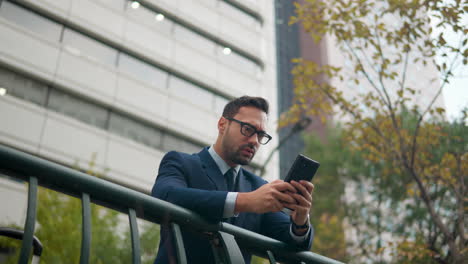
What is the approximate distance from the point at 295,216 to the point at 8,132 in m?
15.2

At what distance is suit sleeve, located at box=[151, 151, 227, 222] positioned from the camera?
87.7 inches

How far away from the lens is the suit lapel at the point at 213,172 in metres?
2.72

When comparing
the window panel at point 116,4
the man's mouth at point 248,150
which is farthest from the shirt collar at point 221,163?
the window panel at point 116,4

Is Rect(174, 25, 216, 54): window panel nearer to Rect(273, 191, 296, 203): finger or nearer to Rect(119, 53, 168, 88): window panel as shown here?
Rect(119, 53, 168, 88): window panel

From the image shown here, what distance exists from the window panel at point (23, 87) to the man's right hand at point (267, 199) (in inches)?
633

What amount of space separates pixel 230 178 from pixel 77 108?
16028 mm

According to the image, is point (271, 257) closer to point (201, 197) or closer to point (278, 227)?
point (278, 227)

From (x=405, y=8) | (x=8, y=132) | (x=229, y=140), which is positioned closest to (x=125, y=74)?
(x=8, y=132)

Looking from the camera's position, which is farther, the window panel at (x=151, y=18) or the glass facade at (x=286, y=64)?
the glass facade at (x=286, y=64)

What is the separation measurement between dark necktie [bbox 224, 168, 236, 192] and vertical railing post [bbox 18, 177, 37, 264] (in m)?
1.26

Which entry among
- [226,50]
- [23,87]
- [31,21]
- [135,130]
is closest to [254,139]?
[23,87]

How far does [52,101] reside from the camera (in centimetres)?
1703

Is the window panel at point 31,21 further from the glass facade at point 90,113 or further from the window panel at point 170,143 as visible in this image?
the window panel at point 170,143

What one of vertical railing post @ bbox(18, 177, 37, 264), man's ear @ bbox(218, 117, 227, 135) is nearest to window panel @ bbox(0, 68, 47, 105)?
man's ear @ bbox(218, 117, 227, 135)
